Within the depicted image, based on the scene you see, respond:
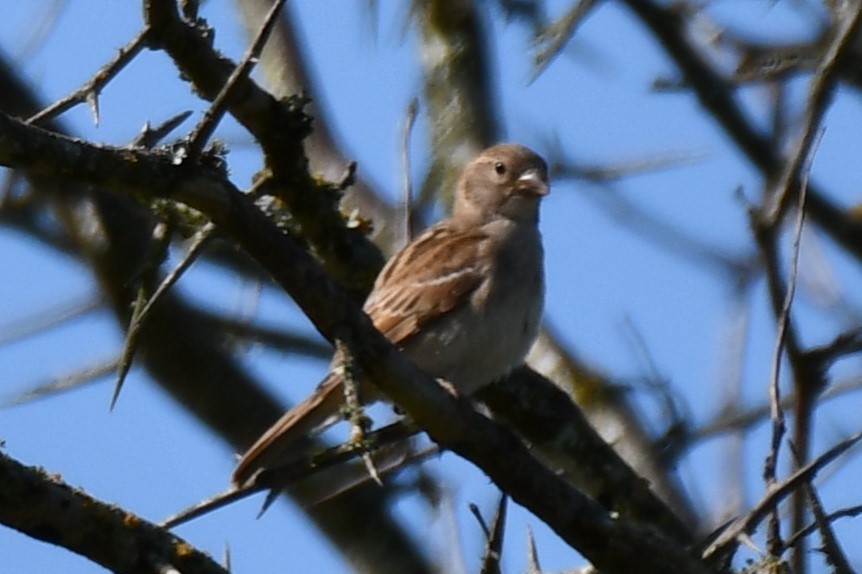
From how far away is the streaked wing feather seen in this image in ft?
19.5

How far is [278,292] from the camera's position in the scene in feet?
22.1

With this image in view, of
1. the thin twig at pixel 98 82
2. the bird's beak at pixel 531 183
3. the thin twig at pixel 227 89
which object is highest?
the bird's beak at pixel 531 183

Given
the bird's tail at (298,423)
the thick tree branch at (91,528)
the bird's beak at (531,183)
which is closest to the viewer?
the thick tree branch at (91,528)

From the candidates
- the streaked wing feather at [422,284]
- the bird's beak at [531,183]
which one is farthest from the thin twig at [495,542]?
the bird's beak at [531,183]

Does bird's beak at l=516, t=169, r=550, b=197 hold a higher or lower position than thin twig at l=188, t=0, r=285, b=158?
higher

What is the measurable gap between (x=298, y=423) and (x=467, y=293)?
3.86ft

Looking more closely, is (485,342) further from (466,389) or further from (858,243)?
(858,243)

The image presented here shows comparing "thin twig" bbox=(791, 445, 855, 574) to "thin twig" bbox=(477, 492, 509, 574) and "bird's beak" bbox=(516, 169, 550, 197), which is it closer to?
"thin twig" bbox=(477, 492, 509, 574)

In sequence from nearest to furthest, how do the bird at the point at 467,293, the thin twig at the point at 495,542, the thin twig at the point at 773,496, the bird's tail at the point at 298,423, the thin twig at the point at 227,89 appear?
the thin twig at the point at 227,89 < the thin twig at the point at 773,496 < the thin twig at the point at 495,542 < the bird's tail at the point at 298,423 < the bird at the point at 467,293

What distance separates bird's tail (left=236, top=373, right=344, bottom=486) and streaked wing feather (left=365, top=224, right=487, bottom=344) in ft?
1.62

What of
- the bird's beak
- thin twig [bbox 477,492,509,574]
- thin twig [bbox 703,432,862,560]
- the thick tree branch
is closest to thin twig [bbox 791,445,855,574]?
thin twig [bbox 703,432,862,560]

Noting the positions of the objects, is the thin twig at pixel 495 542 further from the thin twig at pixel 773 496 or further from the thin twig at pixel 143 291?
the thin twig at pixel 143 291

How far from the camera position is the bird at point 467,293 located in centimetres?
547

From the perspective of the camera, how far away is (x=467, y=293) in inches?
250
